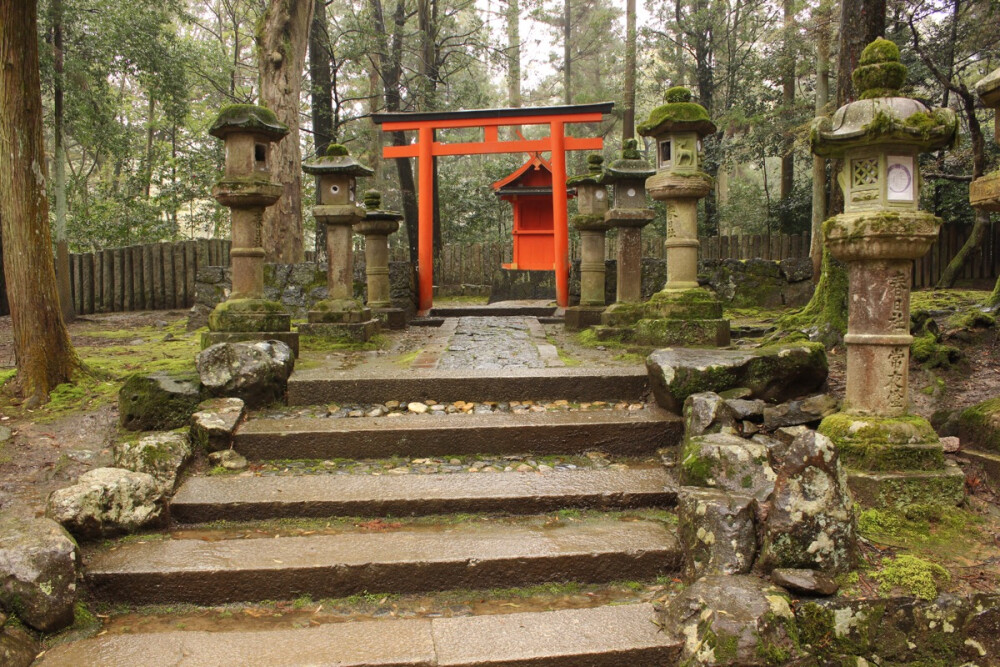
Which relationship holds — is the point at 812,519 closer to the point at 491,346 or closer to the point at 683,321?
the point at 683,321

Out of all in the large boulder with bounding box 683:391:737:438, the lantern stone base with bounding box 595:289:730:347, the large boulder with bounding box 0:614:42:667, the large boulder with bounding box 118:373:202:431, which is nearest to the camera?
the large boulder with bounding box 0:614:42:667

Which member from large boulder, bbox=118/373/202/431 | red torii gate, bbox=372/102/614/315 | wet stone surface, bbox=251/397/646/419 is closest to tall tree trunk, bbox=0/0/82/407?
large boulder, bbox=118/373/202/431

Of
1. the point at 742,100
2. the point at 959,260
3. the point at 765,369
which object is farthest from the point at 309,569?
the point at 742,100

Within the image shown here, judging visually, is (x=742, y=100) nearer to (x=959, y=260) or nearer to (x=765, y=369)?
(x=959, y=260)

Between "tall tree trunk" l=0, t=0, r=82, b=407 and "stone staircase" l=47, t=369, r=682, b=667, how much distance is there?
1.98m

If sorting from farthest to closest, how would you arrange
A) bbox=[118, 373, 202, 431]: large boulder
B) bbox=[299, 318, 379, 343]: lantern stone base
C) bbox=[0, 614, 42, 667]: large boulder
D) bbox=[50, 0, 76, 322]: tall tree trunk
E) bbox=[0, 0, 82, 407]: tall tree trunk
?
bbox=[50, 0, 76, 322]: tall tree trunk → bbox=[299, 318, 379, 343]: lantern stone base → bbox=[0, 0, 82, 407]: tall tree trunk → bbox=[118, 373, 202, 431]: large boulder → bbox=[0, 614, 42, 667]: large boulder

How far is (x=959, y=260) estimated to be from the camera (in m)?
12.5

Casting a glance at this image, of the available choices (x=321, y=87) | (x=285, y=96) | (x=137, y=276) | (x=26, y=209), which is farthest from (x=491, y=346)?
(x=321, y=87)

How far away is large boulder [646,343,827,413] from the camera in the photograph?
4.72 meters

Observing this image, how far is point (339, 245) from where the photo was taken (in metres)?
8.14

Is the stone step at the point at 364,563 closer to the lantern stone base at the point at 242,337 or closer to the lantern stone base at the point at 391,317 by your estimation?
the lantern stone base at the point at 242,337

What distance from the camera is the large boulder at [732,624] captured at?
104 inches

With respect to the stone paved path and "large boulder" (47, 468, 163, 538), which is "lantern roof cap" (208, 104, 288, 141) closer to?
the stone paved path

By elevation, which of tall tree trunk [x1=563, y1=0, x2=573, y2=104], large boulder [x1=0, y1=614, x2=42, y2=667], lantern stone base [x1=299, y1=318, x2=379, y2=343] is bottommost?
large boulder [x1=0, y1=614, x2=42, y2=667]
